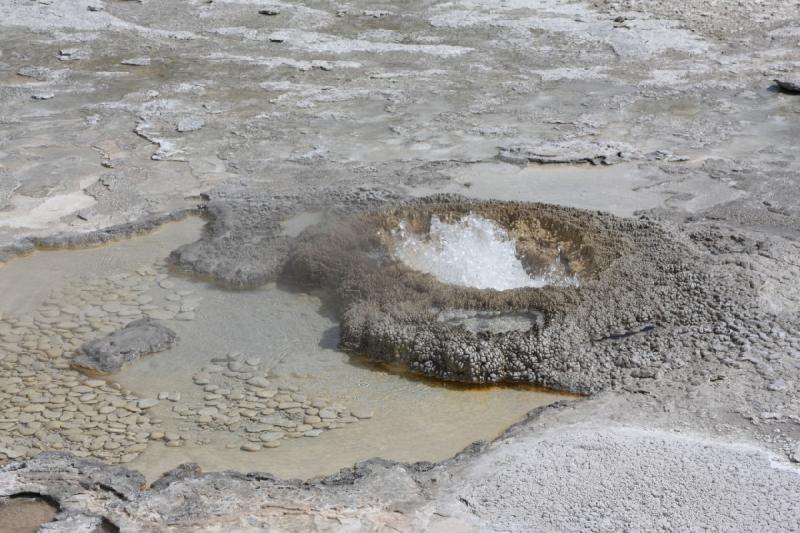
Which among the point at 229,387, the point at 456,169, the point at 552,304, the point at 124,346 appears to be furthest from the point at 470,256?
the point at 124,346

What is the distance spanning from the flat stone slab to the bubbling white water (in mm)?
1372

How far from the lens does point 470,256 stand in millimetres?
Result: 4875

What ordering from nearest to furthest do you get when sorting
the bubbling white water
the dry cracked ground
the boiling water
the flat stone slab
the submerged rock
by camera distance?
the dry cracked ground
the boiling water
the flat stone slab
the bubbling white water
the submerged rock

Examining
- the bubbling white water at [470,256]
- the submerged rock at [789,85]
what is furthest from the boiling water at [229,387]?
the submerged rock at [789,85]

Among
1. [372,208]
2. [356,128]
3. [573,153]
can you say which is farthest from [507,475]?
[356,128]

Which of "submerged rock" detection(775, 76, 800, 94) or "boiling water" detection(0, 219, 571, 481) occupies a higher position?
"submerged rock" detection(775, 76, 800, 94)

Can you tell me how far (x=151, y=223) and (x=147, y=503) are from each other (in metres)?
2.83

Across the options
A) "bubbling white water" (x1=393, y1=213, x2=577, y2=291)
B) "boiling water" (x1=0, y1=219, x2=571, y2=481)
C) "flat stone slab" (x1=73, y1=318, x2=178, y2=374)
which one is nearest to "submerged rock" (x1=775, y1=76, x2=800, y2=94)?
"bubbling white water" (x1=393, y1=213, x2=577, y2=291)

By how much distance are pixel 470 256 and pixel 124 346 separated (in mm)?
1922

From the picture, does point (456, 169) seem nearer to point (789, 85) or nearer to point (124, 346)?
point (124, 346)

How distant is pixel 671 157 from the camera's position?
245 inches

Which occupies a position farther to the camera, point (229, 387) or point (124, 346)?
point (124, 346)

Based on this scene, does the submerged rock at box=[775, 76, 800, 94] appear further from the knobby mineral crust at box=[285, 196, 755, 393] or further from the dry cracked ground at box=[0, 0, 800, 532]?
the knobby mineral crust at box=[285, 196, 755, 393]

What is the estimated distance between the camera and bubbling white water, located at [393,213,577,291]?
469cm
